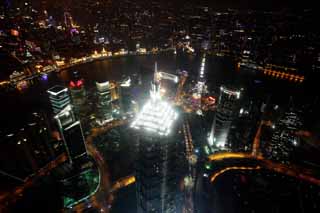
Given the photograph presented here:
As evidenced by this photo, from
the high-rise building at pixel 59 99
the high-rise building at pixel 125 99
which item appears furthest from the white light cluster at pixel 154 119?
the high-rise building at pixel 125 99

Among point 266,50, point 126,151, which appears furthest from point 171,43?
point 126,151

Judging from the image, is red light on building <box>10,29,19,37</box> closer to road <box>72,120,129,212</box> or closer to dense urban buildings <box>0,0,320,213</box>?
dense urban buildings <box>0,0,320,213</box>

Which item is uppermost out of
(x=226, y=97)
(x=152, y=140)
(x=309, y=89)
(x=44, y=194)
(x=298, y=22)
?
(x=298, y=22)

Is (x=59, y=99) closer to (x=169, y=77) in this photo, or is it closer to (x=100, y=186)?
(x=100, y=186)

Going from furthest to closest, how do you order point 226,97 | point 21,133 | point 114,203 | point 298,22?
point 298,22
point 226,97
point 21,133
point 114,203

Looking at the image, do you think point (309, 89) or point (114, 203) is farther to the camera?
point (309, 89)

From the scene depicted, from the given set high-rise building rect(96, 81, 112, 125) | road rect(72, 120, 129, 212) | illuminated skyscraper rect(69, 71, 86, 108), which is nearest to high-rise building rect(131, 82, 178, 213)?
road rect(72, 120, 129, 212)

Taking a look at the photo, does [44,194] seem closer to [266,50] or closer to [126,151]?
[126,151]
